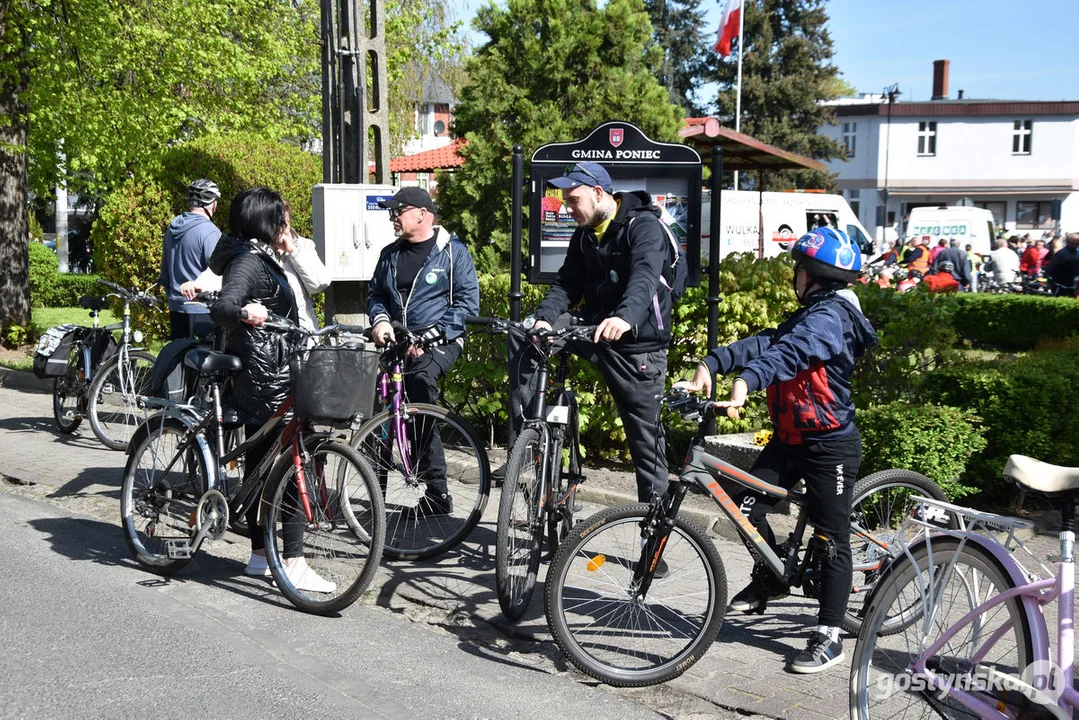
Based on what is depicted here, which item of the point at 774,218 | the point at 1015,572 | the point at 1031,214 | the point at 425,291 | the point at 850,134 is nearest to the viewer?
the point at 1015,572

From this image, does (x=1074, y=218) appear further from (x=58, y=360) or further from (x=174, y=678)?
(x=174, y=678)

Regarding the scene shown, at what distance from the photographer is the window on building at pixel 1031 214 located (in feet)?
215

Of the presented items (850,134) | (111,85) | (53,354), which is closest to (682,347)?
(53,354)

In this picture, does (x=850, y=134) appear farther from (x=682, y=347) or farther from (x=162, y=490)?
(x=162, y=490)

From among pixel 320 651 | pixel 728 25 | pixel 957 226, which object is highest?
pixel 728 25

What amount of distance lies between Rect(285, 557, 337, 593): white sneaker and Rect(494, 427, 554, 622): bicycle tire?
858mm

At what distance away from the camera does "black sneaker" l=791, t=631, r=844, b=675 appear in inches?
180

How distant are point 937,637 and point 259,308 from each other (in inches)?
129

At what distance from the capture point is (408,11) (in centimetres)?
2370

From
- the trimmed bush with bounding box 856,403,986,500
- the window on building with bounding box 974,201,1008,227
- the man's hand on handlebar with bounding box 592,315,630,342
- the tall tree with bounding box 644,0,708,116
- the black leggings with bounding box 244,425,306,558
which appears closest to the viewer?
the man's hand on handlebar with bounding box 592,315,630,342

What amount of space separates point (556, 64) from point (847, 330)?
32.2 feet

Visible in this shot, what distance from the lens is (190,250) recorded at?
320 inches

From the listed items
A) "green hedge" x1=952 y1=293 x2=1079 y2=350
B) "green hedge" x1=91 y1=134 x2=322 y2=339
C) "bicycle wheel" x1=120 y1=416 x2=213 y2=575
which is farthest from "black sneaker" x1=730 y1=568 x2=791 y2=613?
"green hedge" x1=952 y1=293 x2=1079 y2=350

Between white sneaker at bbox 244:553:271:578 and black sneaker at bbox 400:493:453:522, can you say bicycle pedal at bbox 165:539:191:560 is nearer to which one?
white sneaker at bbox 244:553:271:578
